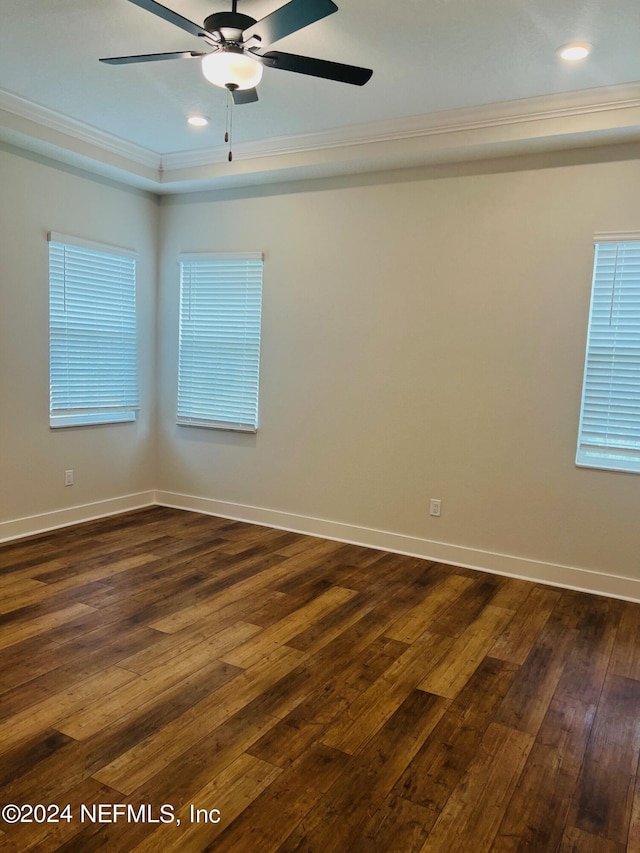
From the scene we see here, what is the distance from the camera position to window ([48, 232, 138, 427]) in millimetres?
4621

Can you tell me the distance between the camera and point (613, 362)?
3742 millimetres

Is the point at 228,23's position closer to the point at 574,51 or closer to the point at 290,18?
the point at 290,18

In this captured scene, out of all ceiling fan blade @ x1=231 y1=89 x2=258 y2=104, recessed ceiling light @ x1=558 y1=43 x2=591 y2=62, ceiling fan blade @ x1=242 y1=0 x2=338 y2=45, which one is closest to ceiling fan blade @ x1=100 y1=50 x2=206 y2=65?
ceiling fan blade @ x1=242 y1=0 x2=338 y2=45

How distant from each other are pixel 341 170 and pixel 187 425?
2506 millimetres

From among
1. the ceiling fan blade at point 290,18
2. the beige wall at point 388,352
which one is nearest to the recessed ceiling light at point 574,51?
the beige wall at point 388,352

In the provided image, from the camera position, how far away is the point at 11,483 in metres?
4.41

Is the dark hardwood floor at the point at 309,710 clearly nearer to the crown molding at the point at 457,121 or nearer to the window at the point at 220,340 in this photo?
the window at the point at 220,340

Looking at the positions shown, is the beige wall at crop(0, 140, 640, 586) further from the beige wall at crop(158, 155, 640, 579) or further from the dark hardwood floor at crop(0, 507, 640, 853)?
the dark hardwood floor at crop(0, 507, 640, 853)

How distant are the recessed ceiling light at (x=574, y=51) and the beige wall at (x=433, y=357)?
84 centimetres

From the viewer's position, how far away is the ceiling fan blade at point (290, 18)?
2.13 metres

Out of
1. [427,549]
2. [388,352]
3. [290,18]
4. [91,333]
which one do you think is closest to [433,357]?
[388,352]

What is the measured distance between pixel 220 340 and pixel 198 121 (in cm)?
172

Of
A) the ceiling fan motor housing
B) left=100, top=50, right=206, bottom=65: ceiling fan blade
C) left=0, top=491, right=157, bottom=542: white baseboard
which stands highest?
the ceiling fan motor housing

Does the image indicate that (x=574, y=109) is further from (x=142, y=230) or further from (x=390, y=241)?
(x=142, y=230)
